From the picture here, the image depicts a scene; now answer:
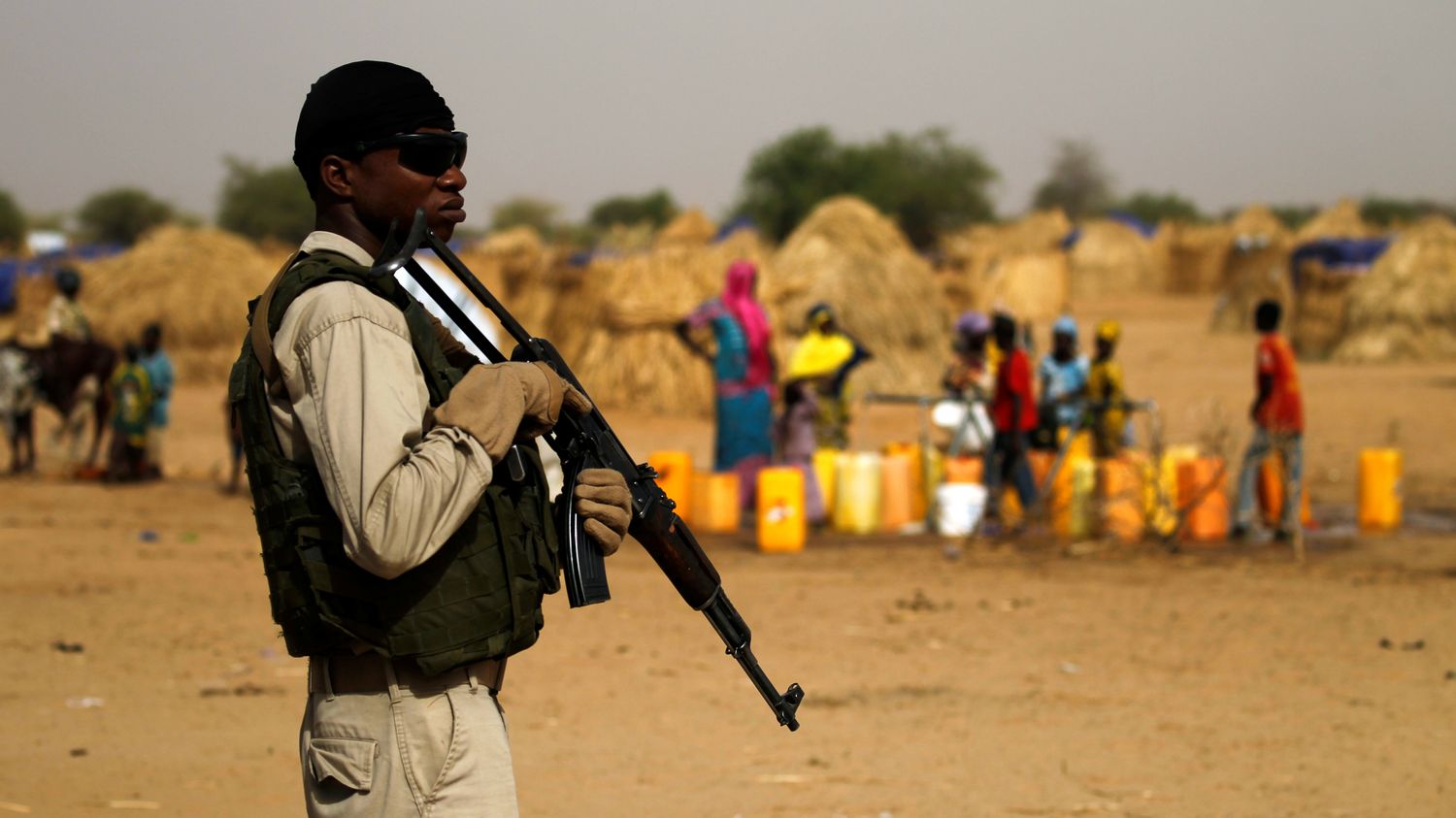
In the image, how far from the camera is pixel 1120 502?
388 inches

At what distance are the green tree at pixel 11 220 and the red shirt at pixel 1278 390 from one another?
51.6m

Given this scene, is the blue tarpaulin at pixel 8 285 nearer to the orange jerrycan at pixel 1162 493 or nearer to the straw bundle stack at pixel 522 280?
the straw bundle stack at pixel 522 280

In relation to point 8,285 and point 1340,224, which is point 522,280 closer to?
point 8,285

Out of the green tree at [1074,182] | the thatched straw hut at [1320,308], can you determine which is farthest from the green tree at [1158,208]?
the thatched straw hut at [1320,308]

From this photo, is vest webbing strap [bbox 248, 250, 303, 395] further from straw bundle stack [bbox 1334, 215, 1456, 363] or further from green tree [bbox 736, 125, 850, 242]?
green tree [bbox 736, 125, 850, 242]

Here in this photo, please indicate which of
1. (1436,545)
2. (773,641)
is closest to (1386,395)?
(1436,545)

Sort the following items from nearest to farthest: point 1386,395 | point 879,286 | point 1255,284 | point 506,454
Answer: point 506,454 < point 1386,395 < point 879,286 < point 1255,284

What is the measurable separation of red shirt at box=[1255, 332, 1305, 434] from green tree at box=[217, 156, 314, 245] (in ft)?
154

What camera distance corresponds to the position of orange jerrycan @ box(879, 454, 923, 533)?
34.6ft

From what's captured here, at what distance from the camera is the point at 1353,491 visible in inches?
489

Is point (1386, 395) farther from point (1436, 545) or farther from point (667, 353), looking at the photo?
point (1436, 545)

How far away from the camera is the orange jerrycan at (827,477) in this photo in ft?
35.3

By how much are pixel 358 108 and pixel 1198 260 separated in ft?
147

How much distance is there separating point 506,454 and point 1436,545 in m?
8.73
